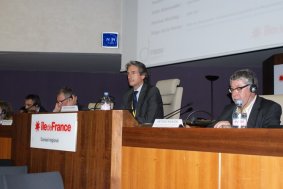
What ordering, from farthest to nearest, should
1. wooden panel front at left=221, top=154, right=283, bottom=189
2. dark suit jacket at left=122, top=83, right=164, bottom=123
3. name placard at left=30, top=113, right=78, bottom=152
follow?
dark suit jacket at left=122, top=83, right=164, bottom=123, name placard at left=30, top=113, right=78, bottom=152, wooden panel front at left=221, top=154, right=283, bottom=189

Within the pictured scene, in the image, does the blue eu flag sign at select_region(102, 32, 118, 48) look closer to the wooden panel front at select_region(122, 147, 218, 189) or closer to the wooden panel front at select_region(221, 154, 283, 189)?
the wooden panel front at select_region(122, 147, 218, 189)

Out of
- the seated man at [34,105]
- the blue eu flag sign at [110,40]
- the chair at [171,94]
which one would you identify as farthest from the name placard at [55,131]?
the blue eu flag sign at [110,40]

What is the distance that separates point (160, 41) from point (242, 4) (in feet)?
3.88

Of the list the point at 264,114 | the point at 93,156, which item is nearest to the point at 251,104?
the point at 264,114

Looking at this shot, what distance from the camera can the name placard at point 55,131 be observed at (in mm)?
2693

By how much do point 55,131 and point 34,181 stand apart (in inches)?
20.5

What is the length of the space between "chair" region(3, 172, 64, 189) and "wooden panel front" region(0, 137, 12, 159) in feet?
3.95

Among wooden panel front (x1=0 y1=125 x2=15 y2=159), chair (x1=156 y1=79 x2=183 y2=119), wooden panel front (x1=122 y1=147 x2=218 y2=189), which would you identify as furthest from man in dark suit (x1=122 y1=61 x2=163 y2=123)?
wooden panel front (x1=0 y1=125 x2=15 y2=159)

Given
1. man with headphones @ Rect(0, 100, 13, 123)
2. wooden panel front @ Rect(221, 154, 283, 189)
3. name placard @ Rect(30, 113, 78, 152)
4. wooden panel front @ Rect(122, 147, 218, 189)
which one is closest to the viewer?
wooden panel front @ Rect(221, 154, 283, 189)

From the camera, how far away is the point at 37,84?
7844 mm

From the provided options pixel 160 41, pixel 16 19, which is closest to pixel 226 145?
pixel 160 41

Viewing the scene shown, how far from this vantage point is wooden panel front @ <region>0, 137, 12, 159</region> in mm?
3562

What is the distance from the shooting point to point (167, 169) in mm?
2100

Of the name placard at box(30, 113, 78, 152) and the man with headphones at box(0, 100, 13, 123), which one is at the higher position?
the man with headphones at box(0, 100, 13, 123)
